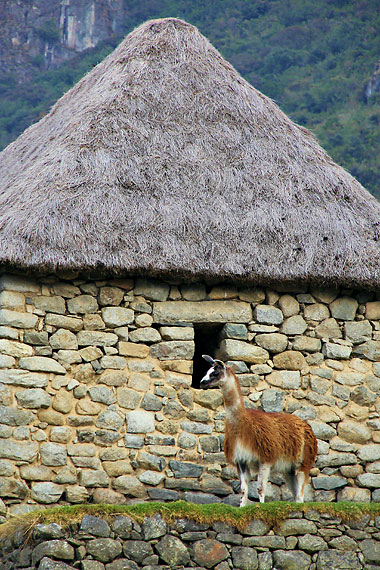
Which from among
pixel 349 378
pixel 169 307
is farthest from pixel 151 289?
pixel 349 378

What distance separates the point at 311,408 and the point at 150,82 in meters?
4.10

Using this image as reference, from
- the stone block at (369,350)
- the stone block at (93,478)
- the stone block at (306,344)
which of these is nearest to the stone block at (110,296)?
the stone block at (93,478)

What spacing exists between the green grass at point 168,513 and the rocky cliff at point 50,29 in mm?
27360

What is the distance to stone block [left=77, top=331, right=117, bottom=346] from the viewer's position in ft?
30.8

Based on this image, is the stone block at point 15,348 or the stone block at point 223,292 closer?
the stone block at point 15,348

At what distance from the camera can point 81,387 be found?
9.27 metres

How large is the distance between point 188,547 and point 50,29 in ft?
98.2

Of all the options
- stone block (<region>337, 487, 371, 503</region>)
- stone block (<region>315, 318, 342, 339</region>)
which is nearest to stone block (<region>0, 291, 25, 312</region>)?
stone block (<region>315, 318, 342, 339</region>)

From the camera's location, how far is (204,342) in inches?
414

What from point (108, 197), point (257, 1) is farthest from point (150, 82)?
point (257, 1)

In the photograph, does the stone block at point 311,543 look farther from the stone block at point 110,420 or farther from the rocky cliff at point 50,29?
the rocky cliff at point 50,29

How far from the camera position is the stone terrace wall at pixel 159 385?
9.09m

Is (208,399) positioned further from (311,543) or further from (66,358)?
(311,543)

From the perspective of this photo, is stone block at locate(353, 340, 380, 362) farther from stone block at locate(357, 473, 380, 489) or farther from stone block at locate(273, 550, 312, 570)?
stone block at locate(273, 550, 312, 570)
